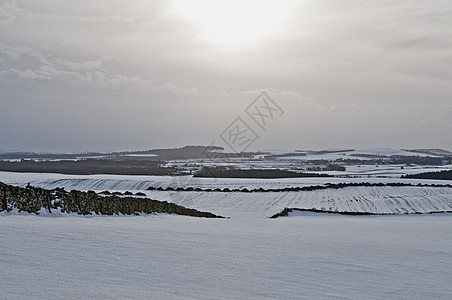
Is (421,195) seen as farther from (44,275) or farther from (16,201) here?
(44,275)

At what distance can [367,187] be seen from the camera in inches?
1916

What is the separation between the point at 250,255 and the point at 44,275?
3.03 m

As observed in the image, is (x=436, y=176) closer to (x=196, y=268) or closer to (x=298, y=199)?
(x=298, y=199)

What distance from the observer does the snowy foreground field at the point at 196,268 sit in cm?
425

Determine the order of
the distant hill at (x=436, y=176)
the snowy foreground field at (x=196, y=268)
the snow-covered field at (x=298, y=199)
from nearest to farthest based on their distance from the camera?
1. the snowy foreground field at (x=196, y=268)
2. the snow-covered field at (x=298, y=199)
3. the distant hill at (x=436, y=176)

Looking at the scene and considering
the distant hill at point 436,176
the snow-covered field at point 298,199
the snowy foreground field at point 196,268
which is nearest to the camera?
the snowy foreground field at point 196,268

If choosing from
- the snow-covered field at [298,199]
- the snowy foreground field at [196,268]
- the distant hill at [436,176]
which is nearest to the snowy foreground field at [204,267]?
the snowy foreground field at [196,268]

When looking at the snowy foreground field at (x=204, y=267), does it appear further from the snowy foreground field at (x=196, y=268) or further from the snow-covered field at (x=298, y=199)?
the snow-covered field at (x=298, y=199)

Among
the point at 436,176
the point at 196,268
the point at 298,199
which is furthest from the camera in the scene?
the point at 436,176

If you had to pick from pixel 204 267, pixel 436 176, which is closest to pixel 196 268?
pixel 204 267

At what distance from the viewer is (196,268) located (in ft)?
17.4

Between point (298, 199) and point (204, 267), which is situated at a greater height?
point (204, 267)

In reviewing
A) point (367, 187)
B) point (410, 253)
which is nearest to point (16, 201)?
point (410, 253)

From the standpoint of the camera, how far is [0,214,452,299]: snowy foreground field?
4.25 m
